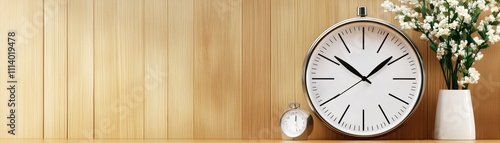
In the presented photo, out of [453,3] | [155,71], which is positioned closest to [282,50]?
[155,71]

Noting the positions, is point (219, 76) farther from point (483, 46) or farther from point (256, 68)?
point (483, 46)

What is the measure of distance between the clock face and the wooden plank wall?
8 centimetres

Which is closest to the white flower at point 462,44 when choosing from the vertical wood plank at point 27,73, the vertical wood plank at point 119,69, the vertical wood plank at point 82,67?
the vertical wood plank at point 119,69

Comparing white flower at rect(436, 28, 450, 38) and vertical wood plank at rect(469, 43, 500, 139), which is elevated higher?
white flower at rect(436, 28, 450, 38)

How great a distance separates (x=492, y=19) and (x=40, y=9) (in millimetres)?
1124

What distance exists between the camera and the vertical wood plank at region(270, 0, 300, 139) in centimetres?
168

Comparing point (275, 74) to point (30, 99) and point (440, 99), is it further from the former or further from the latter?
point (30, 99)

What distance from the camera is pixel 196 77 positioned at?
66.6 inches

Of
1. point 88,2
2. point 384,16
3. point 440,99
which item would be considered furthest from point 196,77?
point 440,99

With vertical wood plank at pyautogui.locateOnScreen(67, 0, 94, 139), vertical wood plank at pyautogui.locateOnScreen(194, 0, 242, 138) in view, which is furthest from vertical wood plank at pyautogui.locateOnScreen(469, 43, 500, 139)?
vertical wood plank at pyautogui.locateOnScreen(67, 0, 94, 139)

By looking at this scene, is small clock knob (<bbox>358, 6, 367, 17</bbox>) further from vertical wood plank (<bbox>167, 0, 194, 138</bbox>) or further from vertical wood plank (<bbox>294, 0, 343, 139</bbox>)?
vertical wood plank (<bbox>167, 0, 194, 138</bbox>)

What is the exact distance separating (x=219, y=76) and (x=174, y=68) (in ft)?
0.38

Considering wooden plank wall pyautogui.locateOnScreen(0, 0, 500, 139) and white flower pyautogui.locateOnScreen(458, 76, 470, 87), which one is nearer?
white flower pyautogui.locateOnScreen(458, 76, 470, 87)

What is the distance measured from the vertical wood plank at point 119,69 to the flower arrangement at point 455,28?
63 cm
